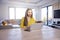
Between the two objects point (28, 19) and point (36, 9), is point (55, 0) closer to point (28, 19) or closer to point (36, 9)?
point (36, 9)

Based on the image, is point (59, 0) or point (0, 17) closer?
point (59, 0)

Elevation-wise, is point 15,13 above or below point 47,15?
above

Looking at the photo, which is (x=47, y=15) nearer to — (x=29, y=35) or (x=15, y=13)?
(x=15, y=13)

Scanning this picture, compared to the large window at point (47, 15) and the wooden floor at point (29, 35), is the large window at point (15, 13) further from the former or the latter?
the wooden floor at point (29, 35)

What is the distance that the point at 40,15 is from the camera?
894 centimetres

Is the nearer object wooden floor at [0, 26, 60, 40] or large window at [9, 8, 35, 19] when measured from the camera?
wooden floor at [0, 26, 60, 40]

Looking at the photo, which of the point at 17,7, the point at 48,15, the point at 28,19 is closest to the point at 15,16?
the point at 17,7

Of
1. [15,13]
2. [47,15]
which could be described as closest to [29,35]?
[47,15]

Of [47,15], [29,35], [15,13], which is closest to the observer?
[29,35]

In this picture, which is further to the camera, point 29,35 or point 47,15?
point 47,15

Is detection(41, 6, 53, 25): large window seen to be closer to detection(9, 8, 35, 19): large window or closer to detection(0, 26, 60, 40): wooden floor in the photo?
detection(9, 8, 35, 19): large window

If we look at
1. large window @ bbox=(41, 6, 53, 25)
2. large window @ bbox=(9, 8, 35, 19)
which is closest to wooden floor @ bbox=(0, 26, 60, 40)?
large window @ bbox=(41, 6, 53, 25)

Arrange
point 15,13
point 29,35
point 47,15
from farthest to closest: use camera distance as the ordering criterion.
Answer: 1. point 15,13
2. point 47,15
3. point 29,35

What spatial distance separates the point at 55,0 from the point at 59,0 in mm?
243
